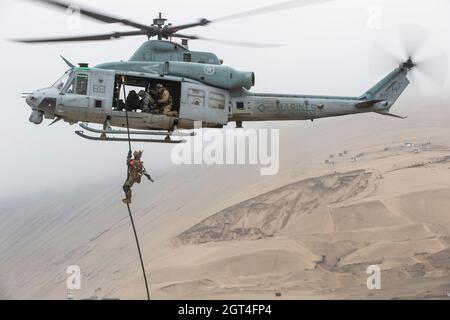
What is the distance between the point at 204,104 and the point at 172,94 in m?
0.75

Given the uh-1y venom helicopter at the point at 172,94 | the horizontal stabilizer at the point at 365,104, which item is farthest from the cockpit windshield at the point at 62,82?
the horizontal stabilizer at the point at 365,104

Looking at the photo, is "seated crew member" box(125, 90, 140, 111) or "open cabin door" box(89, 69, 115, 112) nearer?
"open cabin door" box(89, 69, 115, 112)

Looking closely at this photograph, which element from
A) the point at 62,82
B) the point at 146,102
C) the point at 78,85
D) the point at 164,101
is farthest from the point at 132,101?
the point at 62,82

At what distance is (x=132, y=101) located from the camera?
68.0ft

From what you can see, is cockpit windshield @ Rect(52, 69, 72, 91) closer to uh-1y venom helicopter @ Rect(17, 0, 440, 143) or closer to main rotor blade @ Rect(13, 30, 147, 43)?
uh-1y venom helicopter @ Rect(17, 0, 440, 143)

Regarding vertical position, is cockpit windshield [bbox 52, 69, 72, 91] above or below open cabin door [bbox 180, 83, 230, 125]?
above

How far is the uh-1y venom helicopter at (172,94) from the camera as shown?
67.3 ft

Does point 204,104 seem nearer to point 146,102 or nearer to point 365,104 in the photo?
point 146,102

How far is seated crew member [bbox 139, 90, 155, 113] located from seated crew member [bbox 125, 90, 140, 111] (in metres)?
0.09

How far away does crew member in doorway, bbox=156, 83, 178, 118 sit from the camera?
20766mm

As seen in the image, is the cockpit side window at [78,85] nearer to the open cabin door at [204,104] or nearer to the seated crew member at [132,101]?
the seated crew member at [132,101]

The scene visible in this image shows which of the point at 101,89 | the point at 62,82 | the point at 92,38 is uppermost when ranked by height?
the point at 92,38

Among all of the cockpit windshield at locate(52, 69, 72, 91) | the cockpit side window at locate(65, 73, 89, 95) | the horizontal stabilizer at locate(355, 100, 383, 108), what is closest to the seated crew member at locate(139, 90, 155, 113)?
the cockpit side window at locate(65, 73, 89, 95)

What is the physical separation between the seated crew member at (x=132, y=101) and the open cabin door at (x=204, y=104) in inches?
38.2
